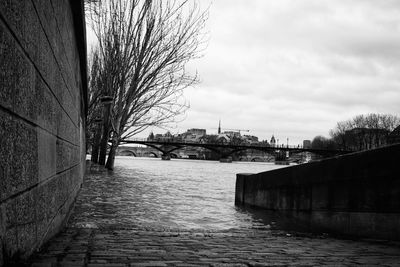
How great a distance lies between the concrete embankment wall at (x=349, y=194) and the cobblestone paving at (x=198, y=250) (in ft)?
1.72

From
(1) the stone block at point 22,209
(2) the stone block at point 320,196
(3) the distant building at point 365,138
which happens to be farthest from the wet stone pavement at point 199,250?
(3) the distant building at point 365,138

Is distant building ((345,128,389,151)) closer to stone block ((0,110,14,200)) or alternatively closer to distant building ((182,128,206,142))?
distant building ((182,128,206,142))

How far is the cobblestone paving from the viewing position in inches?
133

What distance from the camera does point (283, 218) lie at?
8.28 m

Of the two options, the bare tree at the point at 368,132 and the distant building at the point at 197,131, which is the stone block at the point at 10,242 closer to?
the bare tree at the point at 368,132

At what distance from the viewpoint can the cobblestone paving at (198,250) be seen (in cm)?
337

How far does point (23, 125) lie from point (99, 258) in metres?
1.51

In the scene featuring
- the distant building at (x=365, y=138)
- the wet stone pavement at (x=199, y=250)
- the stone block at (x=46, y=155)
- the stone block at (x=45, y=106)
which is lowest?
the wet stone pavement at (x=199, y=250)

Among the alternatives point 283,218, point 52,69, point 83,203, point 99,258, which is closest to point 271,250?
point 99,258

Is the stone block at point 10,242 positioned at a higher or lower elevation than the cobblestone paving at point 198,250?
higher

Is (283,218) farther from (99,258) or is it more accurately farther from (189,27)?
(189,27)

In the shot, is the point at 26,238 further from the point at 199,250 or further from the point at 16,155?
the point at 199,250

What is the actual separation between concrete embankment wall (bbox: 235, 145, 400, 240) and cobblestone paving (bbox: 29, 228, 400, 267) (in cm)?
52

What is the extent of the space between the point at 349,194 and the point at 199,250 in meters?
2.84
